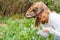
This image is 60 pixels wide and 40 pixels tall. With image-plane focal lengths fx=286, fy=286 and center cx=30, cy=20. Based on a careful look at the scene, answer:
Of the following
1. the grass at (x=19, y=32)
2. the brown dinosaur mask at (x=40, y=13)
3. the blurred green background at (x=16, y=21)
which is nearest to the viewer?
the brown dinosaur mask at (x=40, y=13)

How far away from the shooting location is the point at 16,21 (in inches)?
296

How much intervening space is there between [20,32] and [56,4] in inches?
133

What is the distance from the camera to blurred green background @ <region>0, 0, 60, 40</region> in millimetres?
6321

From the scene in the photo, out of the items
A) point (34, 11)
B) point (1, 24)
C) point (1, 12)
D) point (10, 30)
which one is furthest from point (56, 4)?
point (34, 11)

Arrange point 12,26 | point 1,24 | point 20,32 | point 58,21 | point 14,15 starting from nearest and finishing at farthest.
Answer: point 58,21 < point 20,32 < point 12,26 < point 1,24 < point 14,15

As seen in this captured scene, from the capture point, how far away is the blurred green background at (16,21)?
6321 millimetres

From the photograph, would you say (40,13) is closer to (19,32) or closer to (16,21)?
(19,32)

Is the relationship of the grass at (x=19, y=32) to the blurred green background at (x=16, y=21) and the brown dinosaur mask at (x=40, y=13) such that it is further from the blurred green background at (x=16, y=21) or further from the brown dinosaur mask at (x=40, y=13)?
the brown dinosaur mask at (x=40, y=13)

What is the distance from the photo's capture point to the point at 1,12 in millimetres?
9500

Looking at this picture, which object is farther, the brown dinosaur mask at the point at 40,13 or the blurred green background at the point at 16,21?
the blurred green background at the point at 16,21

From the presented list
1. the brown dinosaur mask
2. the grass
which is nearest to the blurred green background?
the grass

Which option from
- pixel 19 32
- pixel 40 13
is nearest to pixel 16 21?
pixel 19 32

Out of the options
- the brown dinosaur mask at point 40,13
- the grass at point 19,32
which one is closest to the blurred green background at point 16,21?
the grass at point 19,32

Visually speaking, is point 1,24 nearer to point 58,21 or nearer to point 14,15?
point 14,15
